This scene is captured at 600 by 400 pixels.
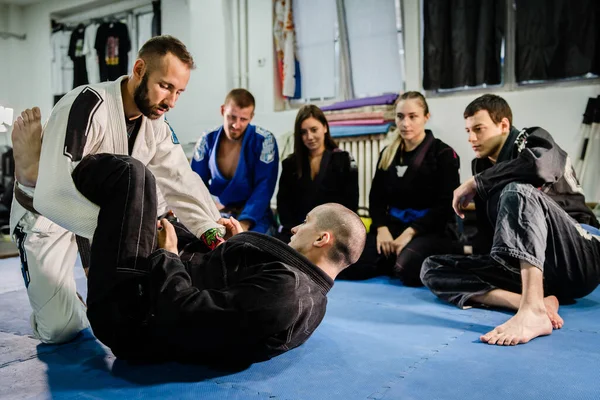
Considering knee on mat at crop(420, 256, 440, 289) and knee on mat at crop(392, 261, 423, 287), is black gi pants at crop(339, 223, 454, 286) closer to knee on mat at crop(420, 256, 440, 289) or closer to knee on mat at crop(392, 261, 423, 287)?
knee on mat at crop(392, 261, 423, 287)

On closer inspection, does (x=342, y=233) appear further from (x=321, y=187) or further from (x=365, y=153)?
(x=365, y=153)

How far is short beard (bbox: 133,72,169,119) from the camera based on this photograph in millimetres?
1992

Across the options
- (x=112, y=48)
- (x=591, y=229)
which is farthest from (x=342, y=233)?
(x=112, y=48)

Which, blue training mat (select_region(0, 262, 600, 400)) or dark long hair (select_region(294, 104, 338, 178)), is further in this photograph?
dark long hair (select_region(294, 104, 338, 178))

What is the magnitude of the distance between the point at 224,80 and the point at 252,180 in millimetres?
2352

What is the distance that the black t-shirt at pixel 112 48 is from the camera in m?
6.88

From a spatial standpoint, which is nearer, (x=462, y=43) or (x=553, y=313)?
(x=553, y=313)

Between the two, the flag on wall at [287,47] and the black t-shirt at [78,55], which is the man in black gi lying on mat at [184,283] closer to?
the flag on wall at [287,47]

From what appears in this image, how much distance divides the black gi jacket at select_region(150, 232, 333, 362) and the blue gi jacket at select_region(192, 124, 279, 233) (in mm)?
2155

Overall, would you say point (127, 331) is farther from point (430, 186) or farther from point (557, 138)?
point (557, 138)

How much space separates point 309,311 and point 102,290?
603mm

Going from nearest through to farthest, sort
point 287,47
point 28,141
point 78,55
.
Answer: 1. point 28,141
2. point 287,47
3. point 78,55

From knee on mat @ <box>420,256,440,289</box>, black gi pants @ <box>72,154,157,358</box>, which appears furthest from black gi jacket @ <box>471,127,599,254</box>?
black gi pants @ <box>72,154,157,358</box>

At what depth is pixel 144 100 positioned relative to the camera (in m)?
2.00
